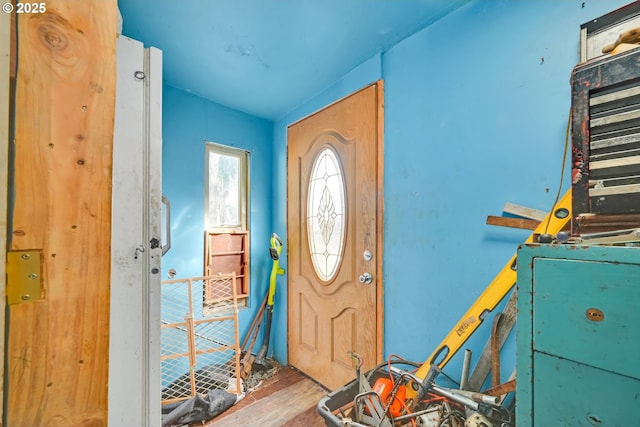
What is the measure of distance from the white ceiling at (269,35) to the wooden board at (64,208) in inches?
35.2

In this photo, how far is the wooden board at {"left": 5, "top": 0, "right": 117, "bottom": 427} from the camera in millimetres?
531

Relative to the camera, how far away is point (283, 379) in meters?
2.10

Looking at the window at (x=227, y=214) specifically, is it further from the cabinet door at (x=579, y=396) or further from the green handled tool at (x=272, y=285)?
the cabinet door at (x=579, y=396)

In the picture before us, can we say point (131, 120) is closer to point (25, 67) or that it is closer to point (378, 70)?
point (25, 67)

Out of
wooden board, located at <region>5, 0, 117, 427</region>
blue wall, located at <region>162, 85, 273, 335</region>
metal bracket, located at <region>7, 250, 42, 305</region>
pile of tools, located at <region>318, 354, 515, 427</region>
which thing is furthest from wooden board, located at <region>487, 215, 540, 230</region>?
blue wall, located at <region>162, 85, 273, 335</region>

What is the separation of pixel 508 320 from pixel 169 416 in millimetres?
2006

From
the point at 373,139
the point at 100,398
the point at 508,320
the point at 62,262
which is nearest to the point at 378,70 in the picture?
the point at 373,139

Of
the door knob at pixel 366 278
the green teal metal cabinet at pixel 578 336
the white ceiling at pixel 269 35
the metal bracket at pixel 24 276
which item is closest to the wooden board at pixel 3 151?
the metal bracket at pixel 24 276

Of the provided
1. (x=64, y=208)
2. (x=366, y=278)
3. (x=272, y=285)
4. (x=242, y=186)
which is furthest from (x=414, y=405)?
(x=242, y=186)

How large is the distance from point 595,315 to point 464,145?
36.1 inches

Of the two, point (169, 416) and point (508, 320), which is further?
point (169, 416)

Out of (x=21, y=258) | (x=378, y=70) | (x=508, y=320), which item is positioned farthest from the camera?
(x=378, y=70)

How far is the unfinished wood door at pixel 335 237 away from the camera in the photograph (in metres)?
1.59

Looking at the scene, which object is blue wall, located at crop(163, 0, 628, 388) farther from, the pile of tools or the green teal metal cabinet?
the green teal metal cabinet
